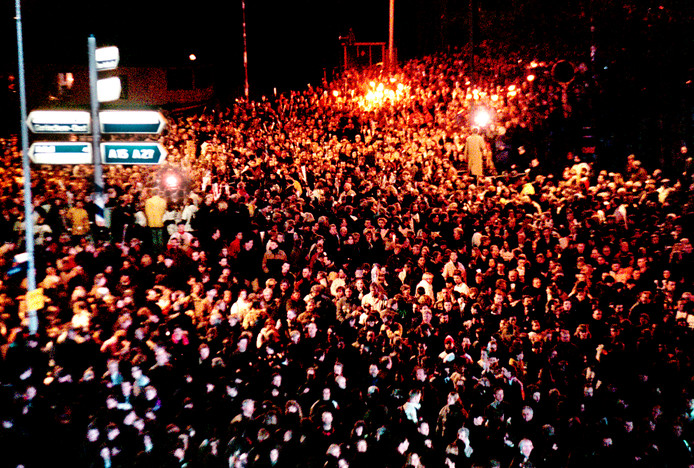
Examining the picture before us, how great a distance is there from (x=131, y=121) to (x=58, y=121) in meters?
1.00

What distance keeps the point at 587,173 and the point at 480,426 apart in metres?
10.5

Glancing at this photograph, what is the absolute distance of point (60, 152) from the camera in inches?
399

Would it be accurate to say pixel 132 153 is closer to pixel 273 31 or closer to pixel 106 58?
pixel 106 58

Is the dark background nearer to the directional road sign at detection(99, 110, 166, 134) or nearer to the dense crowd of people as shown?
the dense crowd of people

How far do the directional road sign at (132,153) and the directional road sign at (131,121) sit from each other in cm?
25

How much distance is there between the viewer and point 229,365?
9562mm

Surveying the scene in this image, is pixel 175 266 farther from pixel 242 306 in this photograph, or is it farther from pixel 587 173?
pixel 587 173

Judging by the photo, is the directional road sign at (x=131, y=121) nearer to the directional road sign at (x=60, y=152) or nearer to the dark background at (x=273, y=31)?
the directional road sign at (x=60, y=152)

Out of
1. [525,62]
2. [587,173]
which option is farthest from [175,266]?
[525,62]

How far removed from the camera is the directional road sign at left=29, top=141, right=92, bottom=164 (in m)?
10.0

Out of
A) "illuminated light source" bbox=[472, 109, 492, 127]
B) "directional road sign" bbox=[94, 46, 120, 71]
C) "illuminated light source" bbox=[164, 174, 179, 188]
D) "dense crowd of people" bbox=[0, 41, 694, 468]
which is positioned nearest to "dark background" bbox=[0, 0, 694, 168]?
"illuminated light source" bbox=[472, 109, 492, 127]

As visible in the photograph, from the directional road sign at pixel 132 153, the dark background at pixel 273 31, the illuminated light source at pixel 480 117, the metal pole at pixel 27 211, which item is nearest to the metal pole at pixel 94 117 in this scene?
the directional road sign at pixel 132 153

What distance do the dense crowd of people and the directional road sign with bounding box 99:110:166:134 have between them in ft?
7.75

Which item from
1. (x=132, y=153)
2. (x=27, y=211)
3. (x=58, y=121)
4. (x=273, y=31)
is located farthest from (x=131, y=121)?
(x=273, y=31)
